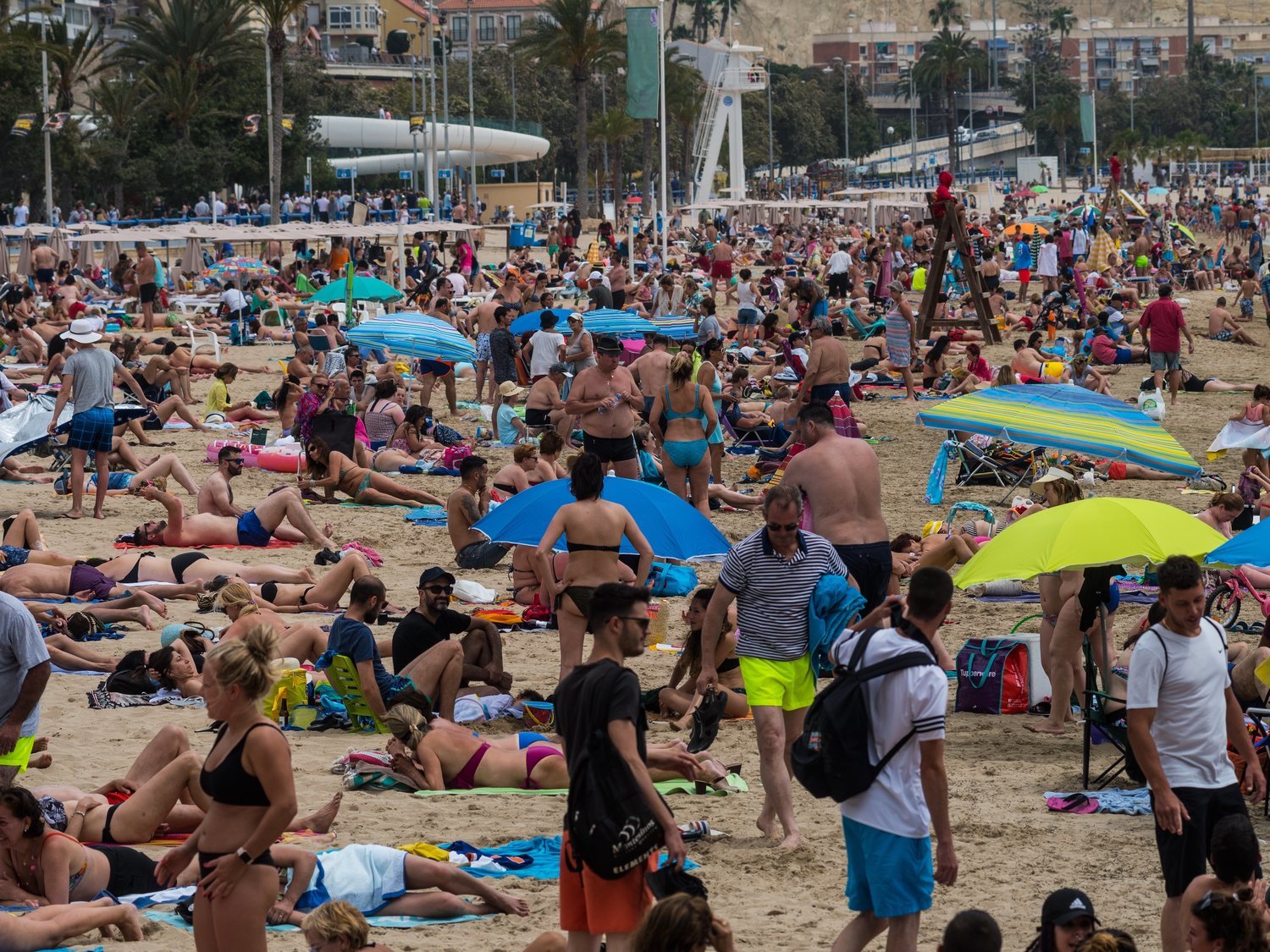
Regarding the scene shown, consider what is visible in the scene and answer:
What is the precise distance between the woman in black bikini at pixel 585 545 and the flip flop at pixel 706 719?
809 mm

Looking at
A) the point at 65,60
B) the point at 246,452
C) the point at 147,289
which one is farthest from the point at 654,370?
the point at 65,60

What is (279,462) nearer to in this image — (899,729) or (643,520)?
(643,520)

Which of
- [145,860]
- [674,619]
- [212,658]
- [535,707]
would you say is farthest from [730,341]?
[212,658]

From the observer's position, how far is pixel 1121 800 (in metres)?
7.01

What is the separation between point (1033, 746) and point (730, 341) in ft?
56.7

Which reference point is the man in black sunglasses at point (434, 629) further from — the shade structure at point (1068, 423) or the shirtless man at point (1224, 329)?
the shirtless man at point (1224, 329)

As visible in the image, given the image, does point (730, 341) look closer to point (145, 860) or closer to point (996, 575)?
point (996, 575)

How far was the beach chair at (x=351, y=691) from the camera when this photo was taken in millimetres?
7688

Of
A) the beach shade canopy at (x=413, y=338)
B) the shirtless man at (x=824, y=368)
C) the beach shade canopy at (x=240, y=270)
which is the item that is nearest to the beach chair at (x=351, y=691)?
the shirtless man at (x=824, y=368)

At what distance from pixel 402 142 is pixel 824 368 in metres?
60.9

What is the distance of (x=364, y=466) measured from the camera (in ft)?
48.5

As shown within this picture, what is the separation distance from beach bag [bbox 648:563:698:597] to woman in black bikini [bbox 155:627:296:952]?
7015mm

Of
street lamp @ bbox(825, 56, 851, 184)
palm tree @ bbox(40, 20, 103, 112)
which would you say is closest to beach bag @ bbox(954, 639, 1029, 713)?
palm tree @ bbox(40, 20, 103, 112)

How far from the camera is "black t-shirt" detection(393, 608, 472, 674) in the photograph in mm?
8102
